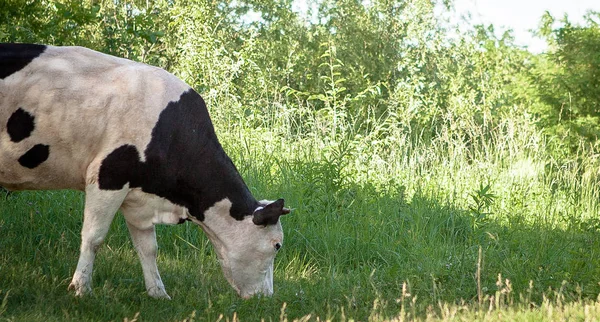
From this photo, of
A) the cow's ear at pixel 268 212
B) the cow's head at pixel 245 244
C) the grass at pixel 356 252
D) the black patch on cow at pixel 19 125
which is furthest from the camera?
the cow's head at pixel 245 244

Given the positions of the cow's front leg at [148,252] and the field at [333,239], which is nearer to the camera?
the field at [333,239]

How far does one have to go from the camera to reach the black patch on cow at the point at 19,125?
5574 millimetres

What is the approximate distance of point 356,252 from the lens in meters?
7.73

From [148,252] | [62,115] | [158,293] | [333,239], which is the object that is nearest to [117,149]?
[62,115]

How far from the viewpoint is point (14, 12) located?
27.6 feet

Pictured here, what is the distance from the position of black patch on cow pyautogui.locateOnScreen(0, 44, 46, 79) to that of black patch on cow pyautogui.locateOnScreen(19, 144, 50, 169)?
57 cm

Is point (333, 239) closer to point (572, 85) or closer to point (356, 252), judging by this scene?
point (356, 252)

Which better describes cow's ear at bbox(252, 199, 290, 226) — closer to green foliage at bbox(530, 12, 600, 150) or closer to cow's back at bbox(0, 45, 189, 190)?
cow's back at bbox(0, 45, 189, 190)

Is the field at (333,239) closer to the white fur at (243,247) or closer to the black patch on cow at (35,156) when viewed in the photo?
the white fur at (243,247)

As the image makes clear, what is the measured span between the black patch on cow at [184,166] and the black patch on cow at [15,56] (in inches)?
37.8

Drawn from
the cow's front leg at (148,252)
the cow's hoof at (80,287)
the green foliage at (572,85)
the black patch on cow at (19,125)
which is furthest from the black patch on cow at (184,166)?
the green foliage at (572,85)

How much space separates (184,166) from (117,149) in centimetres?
54

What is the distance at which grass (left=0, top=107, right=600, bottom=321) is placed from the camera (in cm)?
545

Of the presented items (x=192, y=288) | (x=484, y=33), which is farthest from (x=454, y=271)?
(x=484, y=33)
